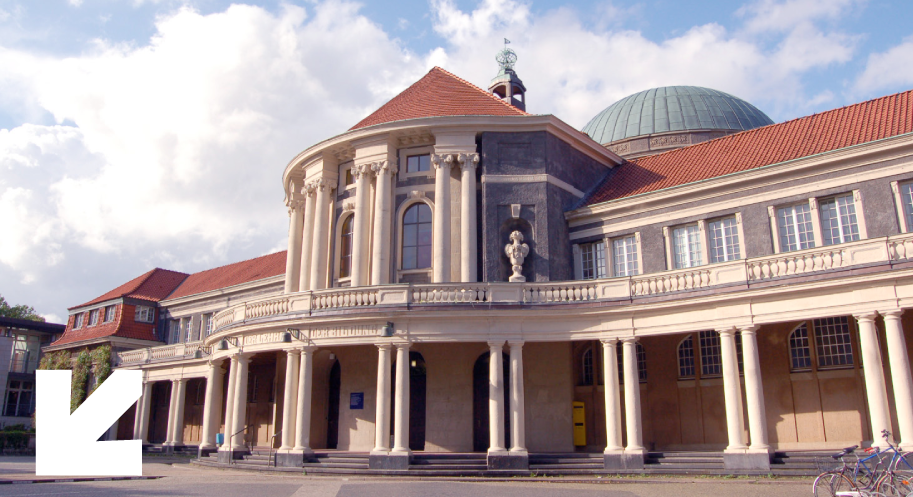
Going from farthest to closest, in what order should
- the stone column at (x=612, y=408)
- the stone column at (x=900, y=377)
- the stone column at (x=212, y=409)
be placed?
1. the stone column at (x=212, y=409)
2. the stone column at (x=612, y=408)
3. the stone column at (x=900, y=377)

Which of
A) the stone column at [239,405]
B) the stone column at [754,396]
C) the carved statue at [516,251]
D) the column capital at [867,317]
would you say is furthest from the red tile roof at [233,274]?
the column capital at [867,317]

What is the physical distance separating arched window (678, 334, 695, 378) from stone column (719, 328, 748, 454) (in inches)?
140

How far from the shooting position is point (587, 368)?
25469mm

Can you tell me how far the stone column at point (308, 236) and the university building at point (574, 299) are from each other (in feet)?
0.31

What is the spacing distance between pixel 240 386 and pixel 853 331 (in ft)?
66.3

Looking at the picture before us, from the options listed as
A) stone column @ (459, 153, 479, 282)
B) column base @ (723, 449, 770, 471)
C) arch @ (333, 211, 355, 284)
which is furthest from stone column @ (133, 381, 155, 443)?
column base @ (723, 449, 770, 471)

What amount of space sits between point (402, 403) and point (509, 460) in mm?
3694

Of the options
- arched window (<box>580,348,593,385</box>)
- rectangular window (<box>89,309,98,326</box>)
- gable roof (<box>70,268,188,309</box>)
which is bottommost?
arched window (<box>580,348,593,385</box>)

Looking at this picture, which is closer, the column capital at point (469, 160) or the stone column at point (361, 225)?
the column capital at point (469, 160)

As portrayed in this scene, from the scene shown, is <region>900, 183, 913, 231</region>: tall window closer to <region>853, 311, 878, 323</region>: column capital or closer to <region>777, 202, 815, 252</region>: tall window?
<region>777, 202, 815, 252</region>: tall window

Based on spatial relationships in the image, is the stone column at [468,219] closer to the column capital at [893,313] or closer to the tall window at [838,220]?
the tall window at [838,220]

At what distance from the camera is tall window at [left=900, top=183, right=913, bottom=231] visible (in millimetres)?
20906

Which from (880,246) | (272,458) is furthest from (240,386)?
(880,246)

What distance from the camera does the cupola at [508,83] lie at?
3728cm
